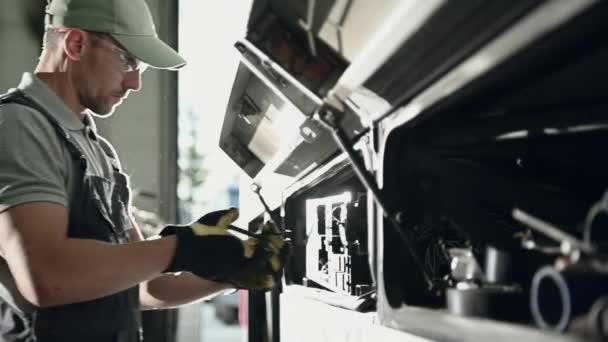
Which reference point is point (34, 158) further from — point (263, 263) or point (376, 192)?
point (376, 192)

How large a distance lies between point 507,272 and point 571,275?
0.14 meters

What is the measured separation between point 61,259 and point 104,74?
20.2 inches

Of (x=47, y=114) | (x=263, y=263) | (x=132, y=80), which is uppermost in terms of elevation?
(x=132, y=80)

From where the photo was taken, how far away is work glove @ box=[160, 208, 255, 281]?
1.42 metres

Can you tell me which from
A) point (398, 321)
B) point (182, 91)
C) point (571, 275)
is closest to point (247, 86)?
point (398, 321)

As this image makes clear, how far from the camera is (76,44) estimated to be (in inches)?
63.6

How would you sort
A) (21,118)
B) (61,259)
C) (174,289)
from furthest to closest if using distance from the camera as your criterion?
(174,289) → (21,118) → (61,259)

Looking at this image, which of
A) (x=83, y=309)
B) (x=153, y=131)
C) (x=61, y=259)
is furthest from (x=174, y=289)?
(x=153, y=131)

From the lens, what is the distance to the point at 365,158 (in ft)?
3.62

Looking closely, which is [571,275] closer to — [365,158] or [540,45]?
[540,45]

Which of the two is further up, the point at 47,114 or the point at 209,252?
the point at 47,114

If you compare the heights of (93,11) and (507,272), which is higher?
(93,11)

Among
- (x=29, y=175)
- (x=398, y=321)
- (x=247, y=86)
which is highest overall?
(x=247, y=86)

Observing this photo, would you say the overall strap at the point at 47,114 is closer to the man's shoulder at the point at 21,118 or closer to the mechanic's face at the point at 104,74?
the man's shoulder at the point at 21,118
